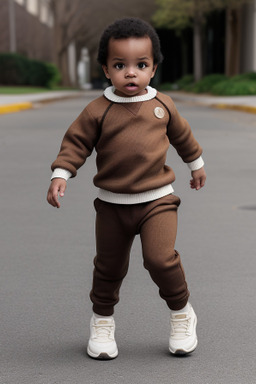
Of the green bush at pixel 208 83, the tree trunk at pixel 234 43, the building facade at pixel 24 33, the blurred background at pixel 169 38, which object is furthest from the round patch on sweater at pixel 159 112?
the building facade at pixel 24 33

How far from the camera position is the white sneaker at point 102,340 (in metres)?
3.19

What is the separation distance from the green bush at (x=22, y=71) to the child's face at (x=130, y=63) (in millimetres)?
42850

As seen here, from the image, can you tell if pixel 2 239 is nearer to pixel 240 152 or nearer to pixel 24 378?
pixel 24 378

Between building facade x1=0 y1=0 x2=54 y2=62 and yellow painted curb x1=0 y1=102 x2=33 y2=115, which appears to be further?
building facade x1=0 y1=0 x2=54 y2=62

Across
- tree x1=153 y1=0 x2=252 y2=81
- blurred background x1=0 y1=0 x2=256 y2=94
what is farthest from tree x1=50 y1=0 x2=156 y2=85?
tree x1=153 y1=0 x2=252 y2=81

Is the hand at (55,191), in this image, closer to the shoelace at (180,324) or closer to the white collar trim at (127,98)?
the white collar trim at (127,98)

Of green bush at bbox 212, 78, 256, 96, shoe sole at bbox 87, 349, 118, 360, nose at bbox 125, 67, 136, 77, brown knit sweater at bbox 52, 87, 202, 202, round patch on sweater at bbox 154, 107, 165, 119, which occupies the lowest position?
green bush at bbox 212, 78, 256, 96

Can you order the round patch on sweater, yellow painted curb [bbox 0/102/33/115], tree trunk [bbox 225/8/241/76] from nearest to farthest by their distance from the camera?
the round patch on sweater → yellow painted curb [bbox 0/102/33/115] → tree trunk [bbox 225/8/241/76]

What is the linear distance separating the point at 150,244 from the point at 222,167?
261 inches

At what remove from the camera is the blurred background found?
40688mm

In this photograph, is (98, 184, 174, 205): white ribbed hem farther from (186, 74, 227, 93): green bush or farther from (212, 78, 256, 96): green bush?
(186, 74, 227, 93): green bush

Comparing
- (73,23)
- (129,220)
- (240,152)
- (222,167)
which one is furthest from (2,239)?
(73,23)

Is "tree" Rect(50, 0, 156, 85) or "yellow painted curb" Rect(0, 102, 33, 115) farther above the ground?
"yellow painted curb" Rect(0, 102, 33, 115)

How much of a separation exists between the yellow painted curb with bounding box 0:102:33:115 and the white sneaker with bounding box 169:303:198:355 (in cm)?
1862
